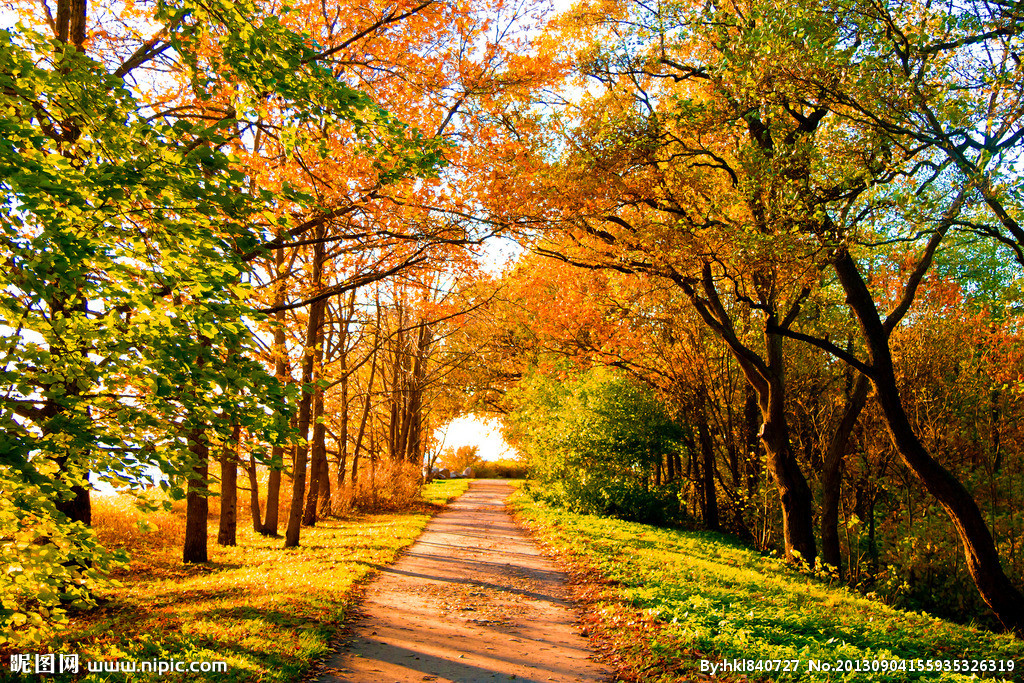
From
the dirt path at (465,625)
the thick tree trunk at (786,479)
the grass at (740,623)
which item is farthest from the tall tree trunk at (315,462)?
the thick tree trunk at (786,479)

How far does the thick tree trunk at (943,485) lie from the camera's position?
920cm

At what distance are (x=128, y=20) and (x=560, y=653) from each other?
10.5 meters

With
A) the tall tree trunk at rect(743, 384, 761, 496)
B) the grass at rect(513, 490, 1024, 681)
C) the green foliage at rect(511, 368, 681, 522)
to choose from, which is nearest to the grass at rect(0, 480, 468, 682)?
the grass at rect(513, 490, 1024, 681)

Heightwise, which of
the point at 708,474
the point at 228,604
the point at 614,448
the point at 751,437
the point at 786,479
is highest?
the point at 751,437

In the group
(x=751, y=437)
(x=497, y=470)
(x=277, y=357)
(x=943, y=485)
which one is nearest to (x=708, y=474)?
(x=751, y=437)

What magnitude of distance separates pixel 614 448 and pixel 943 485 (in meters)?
9.73

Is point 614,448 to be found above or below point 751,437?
below

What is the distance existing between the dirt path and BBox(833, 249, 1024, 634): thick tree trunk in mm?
6105

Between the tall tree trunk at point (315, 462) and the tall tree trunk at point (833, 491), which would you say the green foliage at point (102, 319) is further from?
the tall tree trunk at point (833, 491)

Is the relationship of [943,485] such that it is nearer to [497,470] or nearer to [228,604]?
[228,604]

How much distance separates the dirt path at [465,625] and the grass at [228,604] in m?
0.48

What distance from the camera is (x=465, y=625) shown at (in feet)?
24.5

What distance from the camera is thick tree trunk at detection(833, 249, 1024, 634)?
30.2 ft

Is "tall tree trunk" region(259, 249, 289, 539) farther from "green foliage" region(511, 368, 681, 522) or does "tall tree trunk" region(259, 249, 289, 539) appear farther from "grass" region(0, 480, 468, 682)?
"green foliage" region(511, 368, 681, 522)
